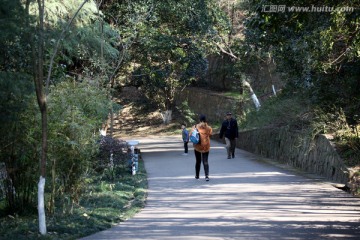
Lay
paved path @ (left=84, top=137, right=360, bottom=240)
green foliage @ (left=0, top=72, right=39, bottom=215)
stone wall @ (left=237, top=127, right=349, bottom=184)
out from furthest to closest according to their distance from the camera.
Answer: stone wall @ (left=237, top=127, right=349, bottom=184)
green foliage @ (left=0, top=72, right=39, bottom=215)
paved path @ (left=84, top=137, right=360, bottom=240)

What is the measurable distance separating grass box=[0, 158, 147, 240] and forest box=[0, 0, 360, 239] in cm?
10

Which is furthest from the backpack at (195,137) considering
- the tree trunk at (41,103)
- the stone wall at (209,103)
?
the stone wall at (209,103)

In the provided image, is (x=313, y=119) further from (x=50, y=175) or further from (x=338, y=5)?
(x=50, y=175)

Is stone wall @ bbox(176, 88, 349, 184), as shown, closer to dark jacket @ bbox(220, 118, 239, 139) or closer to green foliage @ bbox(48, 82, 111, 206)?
dark jacket @ bbox(220, 118, 239, 139)

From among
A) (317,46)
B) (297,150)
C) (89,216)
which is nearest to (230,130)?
(297,150)

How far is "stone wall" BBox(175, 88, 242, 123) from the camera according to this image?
3694 cm

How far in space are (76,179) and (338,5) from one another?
19.3 feet

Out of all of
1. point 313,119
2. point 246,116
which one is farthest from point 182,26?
point 313,119

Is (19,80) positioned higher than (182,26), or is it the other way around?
(182,26)

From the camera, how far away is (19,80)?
9.59 meters

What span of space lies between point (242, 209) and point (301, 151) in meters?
6.44

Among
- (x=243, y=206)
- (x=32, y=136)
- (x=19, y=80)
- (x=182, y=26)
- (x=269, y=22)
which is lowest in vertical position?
(x=243, y=206)

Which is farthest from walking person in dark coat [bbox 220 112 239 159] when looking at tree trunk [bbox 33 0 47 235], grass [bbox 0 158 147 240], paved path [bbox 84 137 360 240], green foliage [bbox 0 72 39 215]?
tree trunk [bbox 33 0 47 235]

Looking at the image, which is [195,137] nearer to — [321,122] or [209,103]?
[321,122]
